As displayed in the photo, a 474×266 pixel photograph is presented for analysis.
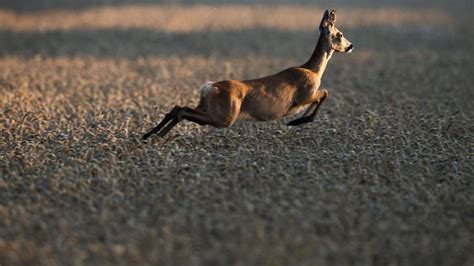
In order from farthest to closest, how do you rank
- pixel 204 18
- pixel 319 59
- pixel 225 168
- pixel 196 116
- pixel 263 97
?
1. pixel 204 18
2. pixel 319 59
3. pixel 263 97
4. pixel 196 116
5. pixel 225 168

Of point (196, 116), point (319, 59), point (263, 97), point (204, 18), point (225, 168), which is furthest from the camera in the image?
point (204, 18)

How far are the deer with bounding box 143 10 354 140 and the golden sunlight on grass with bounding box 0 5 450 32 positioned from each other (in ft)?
37.3

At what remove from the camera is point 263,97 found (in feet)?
26.6

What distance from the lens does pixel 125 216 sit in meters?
5.85

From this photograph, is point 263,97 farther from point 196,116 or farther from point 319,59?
point 319,59

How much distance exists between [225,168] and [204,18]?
633 inches

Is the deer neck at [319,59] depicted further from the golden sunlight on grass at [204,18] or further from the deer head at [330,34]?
the golden sunlight on grass at [204,18]

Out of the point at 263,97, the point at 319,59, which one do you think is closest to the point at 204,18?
the point at 319,59

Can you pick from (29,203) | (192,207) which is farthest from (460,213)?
(29,203)

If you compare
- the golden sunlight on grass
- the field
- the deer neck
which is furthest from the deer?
the golden sunlight on grass

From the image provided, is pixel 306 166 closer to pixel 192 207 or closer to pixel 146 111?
pixel 192 207

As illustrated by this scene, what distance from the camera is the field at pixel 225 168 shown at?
210 inches

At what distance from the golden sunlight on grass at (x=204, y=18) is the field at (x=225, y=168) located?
16.0 ft

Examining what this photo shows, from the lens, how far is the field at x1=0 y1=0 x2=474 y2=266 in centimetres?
534
